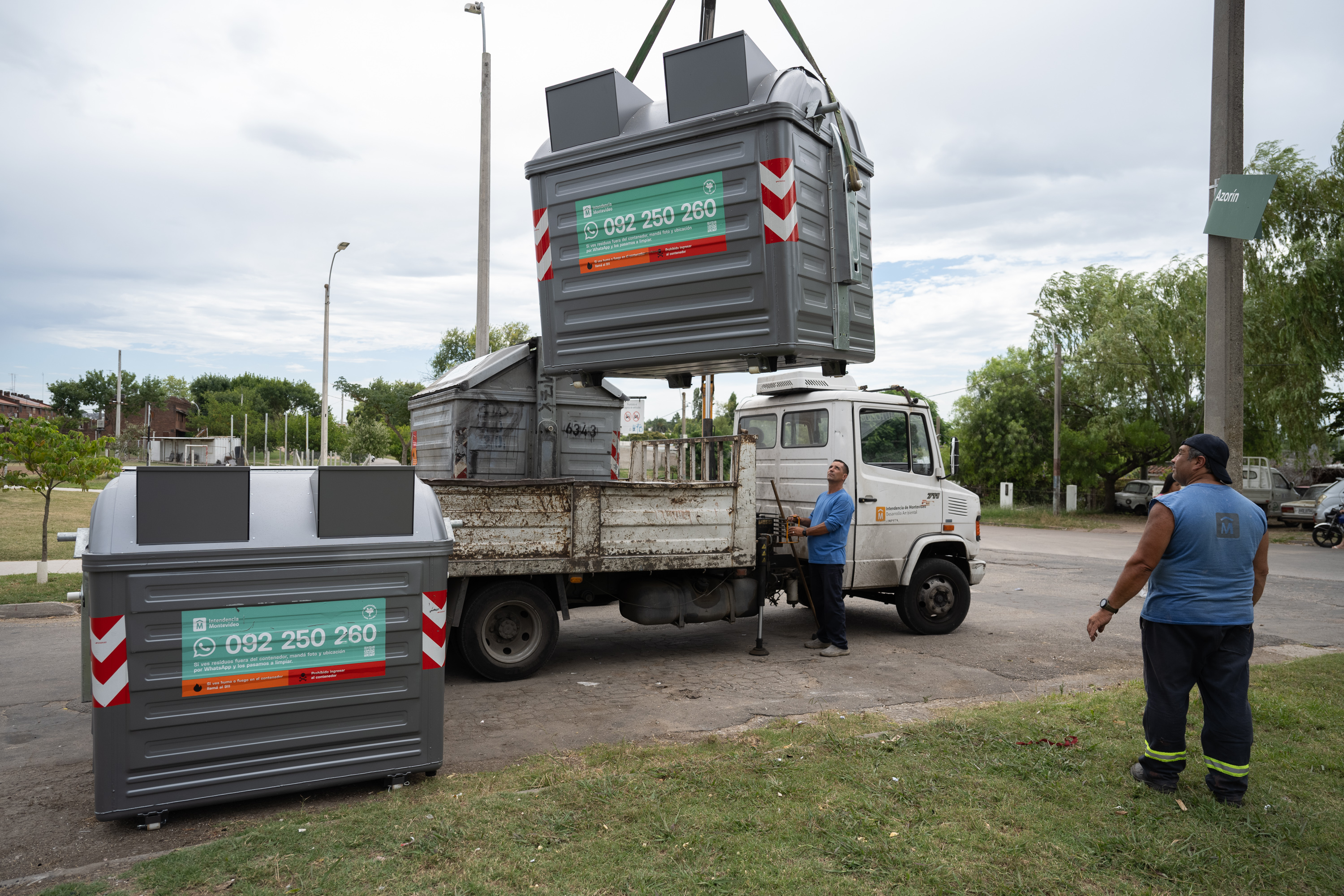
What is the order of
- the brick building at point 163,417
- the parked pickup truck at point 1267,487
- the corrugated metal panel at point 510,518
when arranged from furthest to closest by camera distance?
the brick building at point 163,417
the parked pickup truck at point 1267,487
the corrugated metal panel at point 510,518

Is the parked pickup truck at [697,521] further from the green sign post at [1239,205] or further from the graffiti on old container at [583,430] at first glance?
the green sign post at [1239,205]

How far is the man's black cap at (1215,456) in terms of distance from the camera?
417 centimetres

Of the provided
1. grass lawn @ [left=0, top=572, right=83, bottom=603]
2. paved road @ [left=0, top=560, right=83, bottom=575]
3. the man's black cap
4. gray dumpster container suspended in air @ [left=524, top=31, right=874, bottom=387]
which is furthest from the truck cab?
paved road @ [left=0, top=560, right=83, bottom=575]

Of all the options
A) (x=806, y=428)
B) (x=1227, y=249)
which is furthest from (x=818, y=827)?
(x=806, y=428)

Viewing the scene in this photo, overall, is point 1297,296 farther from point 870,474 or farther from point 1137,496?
point 870,474

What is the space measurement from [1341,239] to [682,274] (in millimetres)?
20610

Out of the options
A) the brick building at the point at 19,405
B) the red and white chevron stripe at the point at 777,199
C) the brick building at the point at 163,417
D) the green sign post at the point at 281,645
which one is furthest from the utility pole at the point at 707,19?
the brick building at the point at 19,405

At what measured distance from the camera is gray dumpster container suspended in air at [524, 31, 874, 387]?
393 cm

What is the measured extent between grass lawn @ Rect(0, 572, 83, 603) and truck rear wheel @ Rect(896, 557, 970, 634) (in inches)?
347

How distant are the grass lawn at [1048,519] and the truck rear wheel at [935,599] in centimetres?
1747

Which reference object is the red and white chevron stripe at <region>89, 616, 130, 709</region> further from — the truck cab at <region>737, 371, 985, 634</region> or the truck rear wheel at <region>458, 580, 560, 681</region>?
the truck cab at <region>737, 371, 985, 634</region>

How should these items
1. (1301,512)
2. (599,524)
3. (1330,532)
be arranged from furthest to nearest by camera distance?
(1301,512) → (1330,532) → (599,524)

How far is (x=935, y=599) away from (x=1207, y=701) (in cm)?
443

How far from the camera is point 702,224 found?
4.04 meters
